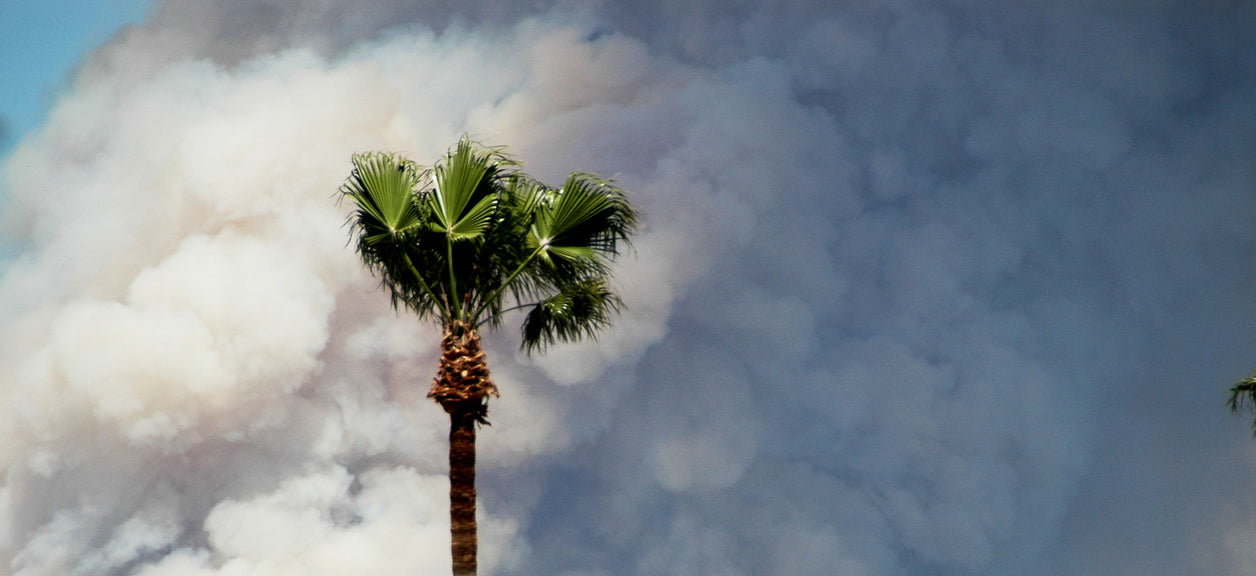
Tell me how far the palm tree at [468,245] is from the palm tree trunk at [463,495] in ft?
0.04

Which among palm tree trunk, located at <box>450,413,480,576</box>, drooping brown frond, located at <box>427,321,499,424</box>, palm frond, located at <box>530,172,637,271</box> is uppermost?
palm frond, located at <box>530,172,637,271</box>

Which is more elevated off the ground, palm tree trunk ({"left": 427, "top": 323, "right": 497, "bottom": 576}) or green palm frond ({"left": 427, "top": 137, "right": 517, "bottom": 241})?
green palm frond ({"left": 427, "top": 137, "right": 517, "bottom": 241})

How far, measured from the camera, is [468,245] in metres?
17.1

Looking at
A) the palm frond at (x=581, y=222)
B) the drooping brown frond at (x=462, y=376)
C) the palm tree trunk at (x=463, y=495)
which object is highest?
the palm frond at (x=581, y=222)

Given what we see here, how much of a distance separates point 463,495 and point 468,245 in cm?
348

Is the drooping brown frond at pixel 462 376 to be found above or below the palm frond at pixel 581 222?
below

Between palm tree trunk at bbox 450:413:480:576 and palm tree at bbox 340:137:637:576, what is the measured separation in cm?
1

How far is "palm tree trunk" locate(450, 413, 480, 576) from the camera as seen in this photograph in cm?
1608

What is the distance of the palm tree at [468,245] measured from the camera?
53.8ft

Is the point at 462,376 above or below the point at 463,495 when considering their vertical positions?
above

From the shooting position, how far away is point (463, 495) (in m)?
16.2

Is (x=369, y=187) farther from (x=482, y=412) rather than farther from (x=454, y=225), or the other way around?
(x=482, y=412)

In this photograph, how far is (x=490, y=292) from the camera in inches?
681

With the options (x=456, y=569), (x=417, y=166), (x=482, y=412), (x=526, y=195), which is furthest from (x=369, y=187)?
(x=456, y=569)
